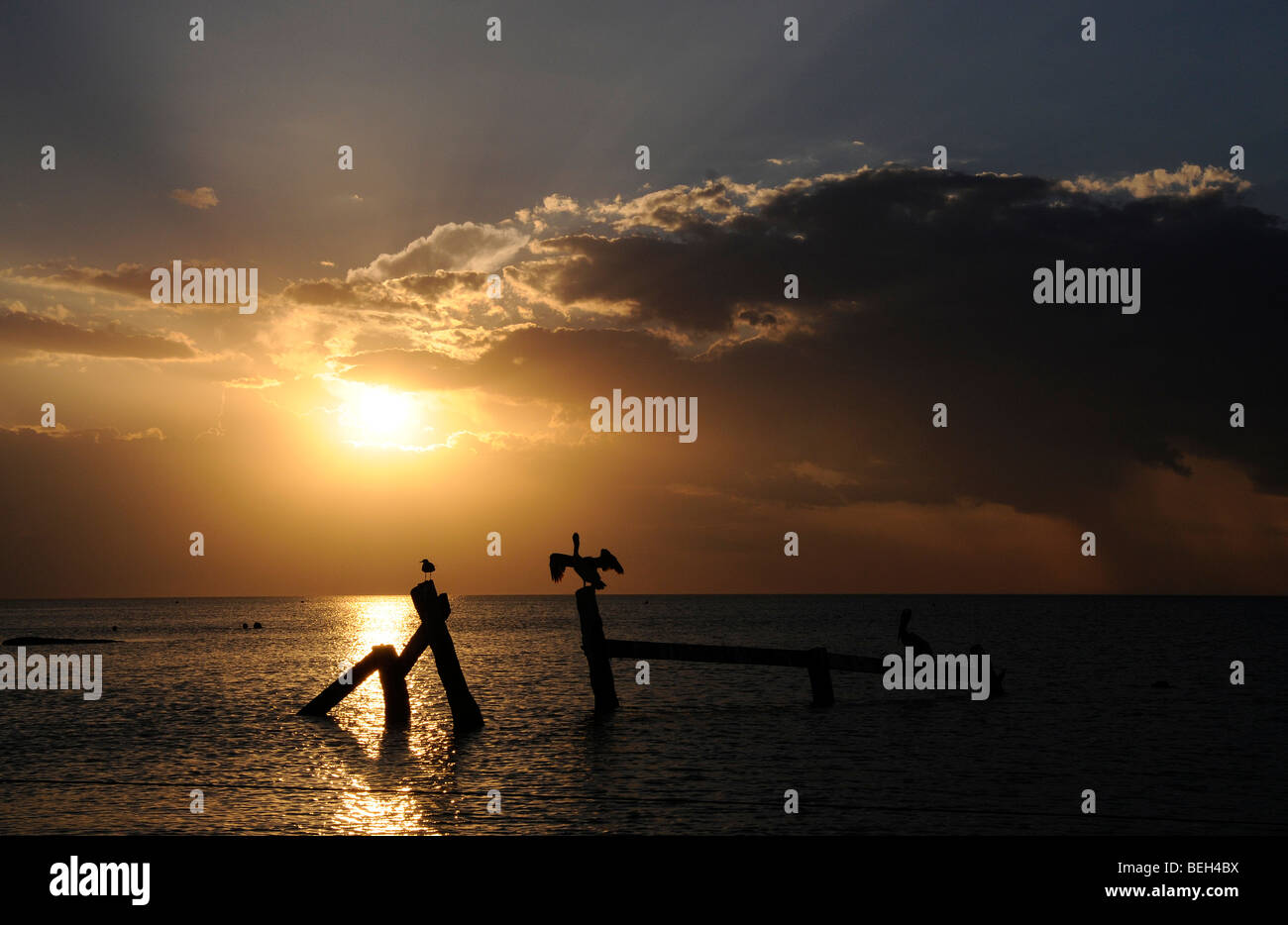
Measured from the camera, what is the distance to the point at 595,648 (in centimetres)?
2634

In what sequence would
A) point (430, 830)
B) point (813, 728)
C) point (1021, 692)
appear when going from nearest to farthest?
1. point (430, 830)
2. point (813, 728)
3. point (1021, 692)

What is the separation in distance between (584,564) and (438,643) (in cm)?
386

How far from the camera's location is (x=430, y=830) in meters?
15.5

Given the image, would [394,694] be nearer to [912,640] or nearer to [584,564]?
[584,564]

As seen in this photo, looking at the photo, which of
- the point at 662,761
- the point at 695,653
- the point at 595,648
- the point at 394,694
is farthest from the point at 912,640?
the point at 394,694

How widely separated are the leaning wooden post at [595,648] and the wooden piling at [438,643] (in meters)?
3.17

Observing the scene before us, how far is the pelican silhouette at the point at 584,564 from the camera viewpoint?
77.2ft

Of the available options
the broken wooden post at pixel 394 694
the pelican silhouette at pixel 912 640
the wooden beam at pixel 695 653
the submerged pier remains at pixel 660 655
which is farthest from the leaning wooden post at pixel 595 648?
the pelican silhouette at pixel 912 640

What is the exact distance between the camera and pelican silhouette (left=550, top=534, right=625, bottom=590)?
23.5m

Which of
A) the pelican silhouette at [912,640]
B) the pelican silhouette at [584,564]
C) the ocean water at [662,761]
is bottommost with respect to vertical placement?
the ocean water at [662,761]

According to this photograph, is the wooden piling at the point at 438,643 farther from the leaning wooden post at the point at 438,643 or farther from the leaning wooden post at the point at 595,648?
the leaning wooden post at the point at 595,648

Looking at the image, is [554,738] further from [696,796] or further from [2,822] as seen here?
[2,822]
